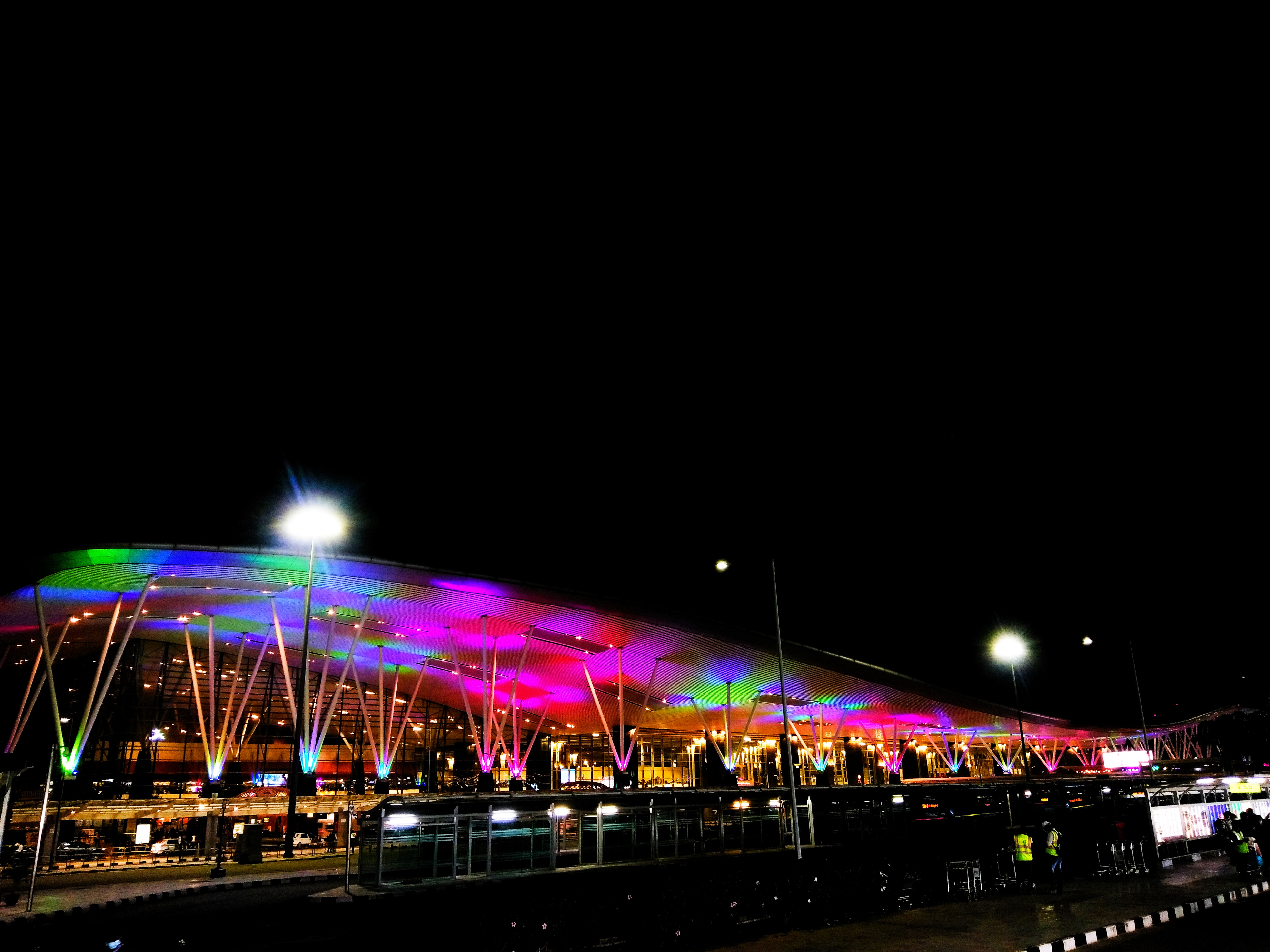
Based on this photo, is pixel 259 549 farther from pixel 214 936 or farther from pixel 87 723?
pixel 214 936

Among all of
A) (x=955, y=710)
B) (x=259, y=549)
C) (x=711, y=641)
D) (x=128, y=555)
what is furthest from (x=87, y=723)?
(x=955, y=710)

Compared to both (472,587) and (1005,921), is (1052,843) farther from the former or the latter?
(472,587)

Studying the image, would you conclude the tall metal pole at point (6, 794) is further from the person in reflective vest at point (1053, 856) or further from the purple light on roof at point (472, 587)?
the person in reflective vest at point (1053, 856)

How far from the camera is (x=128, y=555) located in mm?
26719

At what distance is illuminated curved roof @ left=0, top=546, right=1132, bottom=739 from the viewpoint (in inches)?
1176

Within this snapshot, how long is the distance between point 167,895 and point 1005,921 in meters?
21.9

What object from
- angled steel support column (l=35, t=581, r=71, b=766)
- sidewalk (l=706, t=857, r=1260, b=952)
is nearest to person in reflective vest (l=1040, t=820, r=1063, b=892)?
sidewalk (l=706, t=857, r=1260, b=952)

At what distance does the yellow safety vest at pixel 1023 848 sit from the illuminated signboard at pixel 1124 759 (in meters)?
47.3

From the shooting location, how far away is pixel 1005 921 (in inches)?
589

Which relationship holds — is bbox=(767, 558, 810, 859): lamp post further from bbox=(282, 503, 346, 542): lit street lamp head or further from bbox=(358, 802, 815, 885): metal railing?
bbox=(282, 503, 346, 542): lit street lamp head

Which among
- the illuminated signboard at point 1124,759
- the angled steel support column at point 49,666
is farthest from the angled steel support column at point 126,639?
the illuminated signboard at point 1124,759

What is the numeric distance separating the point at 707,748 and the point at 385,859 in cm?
4107

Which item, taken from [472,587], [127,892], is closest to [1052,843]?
[472,587]

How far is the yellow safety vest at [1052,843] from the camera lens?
19562 mm
